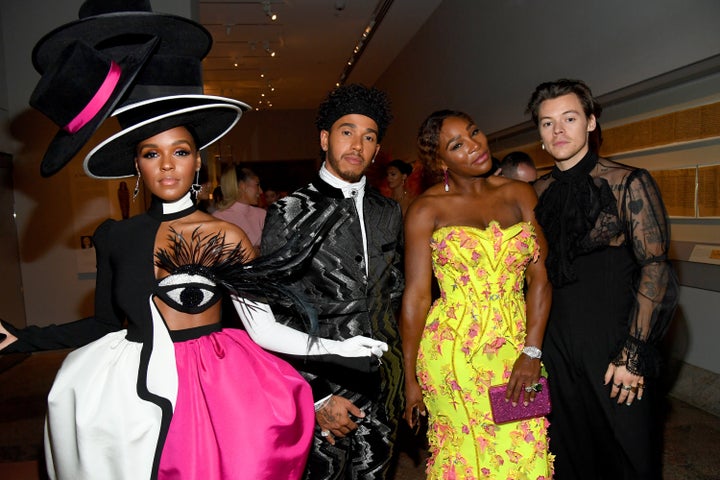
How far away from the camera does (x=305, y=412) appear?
1.73 metres

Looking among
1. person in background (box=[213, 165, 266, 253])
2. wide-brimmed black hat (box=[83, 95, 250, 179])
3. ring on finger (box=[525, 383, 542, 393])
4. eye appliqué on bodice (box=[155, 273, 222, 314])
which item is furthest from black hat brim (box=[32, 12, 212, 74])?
person in background (box=[213, 165, 266, 253])

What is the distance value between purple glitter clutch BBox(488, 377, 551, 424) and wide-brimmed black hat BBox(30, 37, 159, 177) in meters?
1.69

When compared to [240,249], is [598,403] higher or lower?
lower

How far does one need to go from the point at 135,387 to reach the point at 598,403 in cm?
170

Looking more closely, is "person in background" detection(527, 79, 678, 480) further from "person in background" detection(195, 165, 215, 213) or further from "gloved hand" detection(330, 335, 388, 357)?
"person in background" detection(195, 165, 215, 213)

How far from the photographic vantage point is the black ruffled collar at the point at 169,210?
5.73 ft

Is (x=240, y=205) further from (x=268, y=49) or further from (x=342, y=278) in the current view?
(x=268, y=49)

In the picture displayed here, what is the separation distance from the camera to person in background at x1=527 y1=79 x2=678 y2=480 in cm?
202

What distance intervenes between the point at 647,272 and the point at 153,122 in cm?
176

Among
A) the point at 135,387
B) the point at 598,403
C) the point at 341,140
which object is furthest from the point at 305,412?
the point at 598,403

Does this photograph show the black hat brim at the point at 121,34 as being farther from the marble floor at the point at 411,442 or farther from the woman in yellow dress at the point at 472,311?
the marble floor at the point at 411,442

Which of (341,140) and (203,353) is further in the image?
(341,140)

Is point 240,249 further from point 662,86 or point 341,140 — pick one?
point 662,86

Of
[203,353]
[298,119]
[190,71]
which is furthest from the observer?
[298,119]
